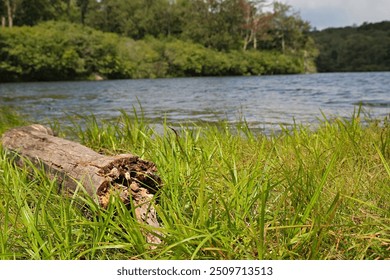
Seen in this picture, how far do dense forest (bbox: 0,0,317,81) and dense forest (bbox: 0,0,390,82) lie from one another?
63mm

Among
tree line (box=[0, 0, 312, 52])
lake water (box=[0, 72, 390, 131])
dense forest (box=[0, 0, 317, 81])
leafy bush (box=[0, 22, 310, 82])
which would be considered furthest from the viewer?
leafy bush (box=[0, 22, 310, 82])

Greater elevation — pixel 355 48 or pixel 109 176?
pixel 355 48

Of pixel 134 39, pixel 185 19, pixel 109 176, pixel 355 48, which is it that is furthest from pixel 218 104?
pixel 134 39

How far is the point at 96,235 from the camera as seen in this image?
1.52m

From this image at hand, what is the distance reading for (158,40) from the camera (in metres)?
28.9

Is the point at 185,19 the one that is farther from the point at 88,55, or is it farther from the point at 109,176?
the point at 109,176

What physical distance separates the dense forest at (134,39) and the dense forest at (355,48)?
177 centimetres

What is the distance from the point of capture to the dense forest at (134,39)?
1006 inches

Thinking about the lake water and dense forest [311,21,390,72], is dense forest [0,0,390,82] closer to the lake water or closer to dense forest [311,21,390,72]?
dense forest [311,21,390,72]

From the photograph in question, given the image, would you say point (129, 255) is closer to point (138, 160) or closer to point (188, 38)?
point (138, 160)

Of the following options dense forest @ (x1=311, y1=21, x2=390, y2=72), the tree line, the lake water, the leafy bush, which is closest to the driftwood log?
the lake water

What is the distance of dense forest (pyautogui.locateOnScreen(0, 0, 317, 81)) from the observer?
25550 mm

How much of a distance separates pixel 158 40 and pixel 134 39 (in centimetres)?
302

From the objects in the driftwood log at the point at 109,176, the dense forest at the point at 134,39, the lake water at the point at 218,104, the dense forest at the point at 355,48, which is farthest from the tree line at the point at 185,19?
the driftwood log at the point at 109,176
